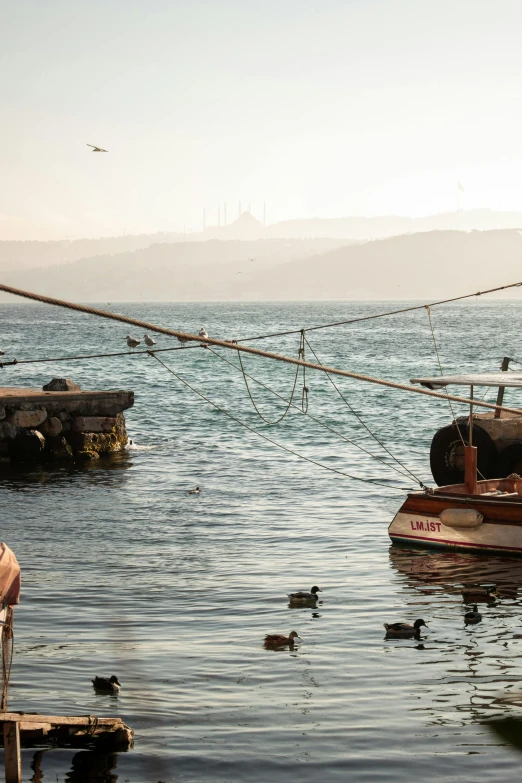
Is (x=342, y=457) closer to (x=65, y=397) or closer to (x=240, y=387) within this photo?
(x=65, y=397)

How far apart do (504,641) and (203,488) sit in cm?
1431

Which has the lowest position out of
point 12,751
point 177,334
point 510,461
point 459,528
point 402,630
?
point 402,630

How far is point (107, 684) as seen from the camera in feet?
40.8

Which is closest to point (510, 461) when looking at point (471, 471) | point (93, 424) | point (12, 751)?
point (471, 471)

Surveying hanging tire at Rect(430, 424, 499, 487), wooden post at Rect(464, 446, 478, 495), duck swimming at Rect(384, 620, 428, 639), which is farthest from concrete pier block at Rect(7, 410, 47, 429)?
duck swimming at Rect(384, 620, 428, 639)

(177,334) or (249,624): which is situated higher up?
(177,334)

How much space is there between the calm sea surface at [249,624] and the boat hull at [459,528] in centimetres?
42

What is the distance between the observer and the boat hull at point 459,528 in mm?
20562

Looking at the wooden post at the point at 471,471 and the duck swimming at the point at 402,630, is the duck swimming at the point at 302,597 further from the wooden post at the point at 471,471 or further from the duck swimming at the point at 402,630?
the wooden post at the point at 471,471

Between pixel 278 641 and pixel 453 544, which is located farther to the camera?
pixel 453 544

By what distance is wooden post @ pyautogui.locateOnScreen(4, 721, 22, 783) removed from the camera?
9.54m

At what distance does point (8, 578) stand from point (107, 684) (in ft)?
10.9

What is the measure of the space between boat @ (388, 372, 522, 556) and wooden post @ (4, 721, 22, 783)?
12771mm

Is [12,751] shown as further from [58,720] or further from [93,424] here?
[93,424]
